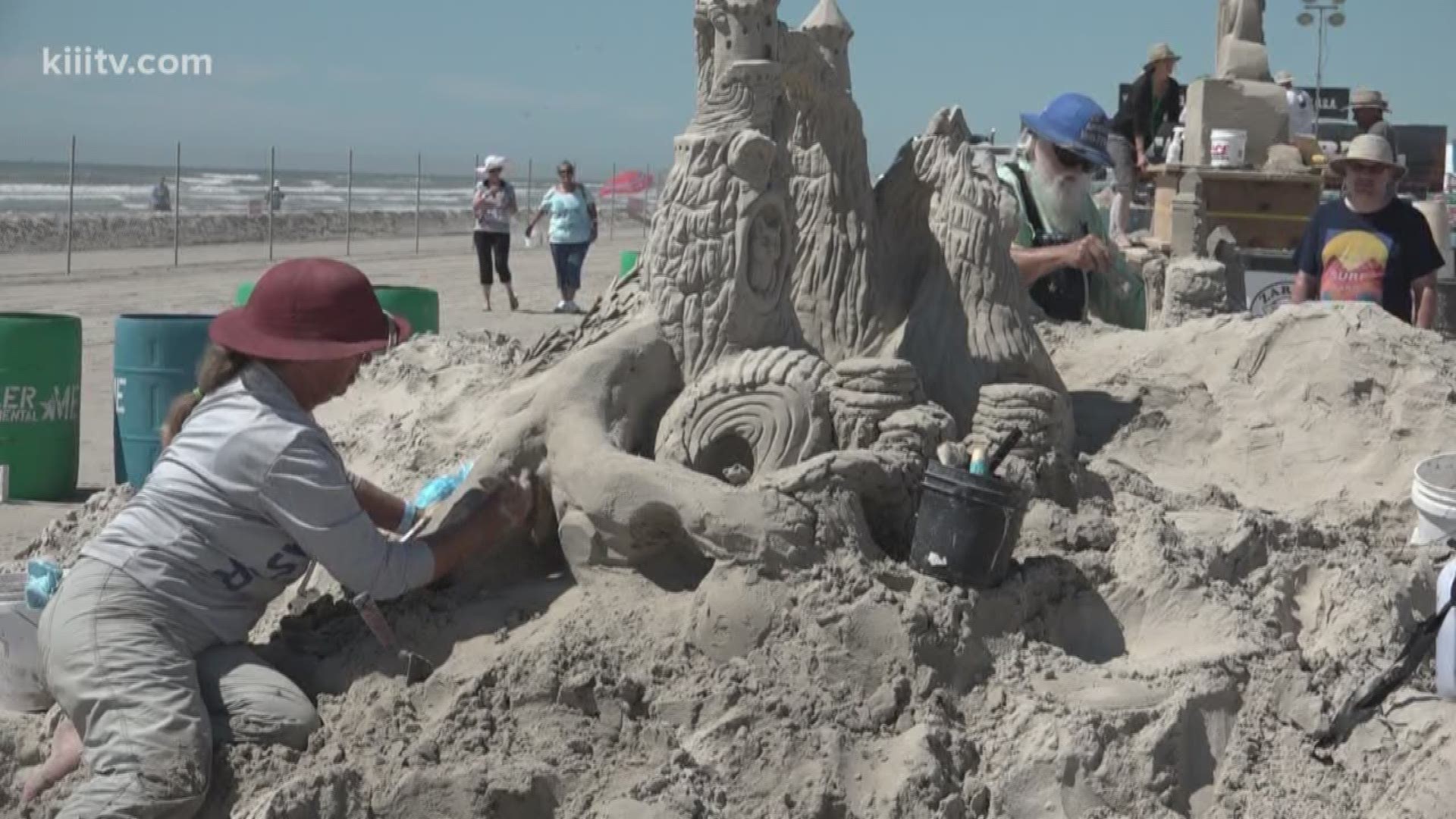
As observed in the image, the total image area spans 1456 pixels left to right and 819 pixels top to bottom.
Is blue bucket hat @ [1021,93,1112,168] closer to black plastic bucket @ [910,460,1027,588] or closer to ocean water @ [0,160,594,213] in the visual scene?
black plastic bucket @ [910,460,1027,588]

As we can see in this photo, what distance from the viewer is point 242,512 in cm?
331

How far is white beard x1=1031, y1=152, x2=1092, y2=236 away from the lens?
5.69 m

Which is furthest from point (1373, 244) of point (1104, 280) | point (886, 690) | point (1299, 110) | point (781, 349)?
point (1299, 110)

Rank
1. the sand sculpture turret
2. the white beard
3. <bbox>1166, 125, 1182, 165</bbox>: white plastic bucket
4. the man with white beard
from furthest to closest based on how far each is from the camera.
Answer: <bbox>1166, 125, 1182, 165</bbox>: white plastic bucket → the white beard → the man with white beard → the sand sculpture turret

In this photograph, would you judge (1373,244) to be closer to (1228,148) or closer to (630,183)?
(1228,148)

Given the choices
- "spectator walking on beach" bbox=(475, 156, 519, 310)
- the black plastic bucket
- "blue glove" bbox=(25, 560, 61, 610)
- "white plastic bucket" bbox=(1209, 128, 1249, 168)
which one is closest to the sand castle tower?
the black plastic bucket

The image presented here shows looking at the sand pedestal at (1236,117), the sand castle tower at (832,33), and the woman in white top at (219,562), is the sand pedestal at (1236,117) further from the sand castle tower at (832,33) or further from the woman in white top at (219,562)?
the woman in white top at (219,562)

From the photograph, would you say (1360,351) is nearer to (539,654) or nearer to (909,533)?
(909,533)

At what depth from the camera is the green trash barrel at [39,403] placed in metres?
7.02

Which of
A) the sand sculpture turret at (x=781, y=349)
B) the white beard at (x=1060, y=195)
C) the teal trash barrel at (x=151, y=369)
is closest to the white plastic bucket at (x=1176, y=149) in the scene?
the white beard at (x=1060, y=195)

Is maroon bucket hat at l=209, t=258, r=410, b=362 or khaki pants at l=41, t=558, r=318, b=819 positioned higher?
maroon bucket hat at l=209, t=258, r=410, b=362

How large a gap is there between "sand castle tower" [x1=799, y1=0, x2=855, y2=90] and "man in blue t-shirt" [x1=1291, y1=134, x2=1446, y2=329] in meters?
2.23

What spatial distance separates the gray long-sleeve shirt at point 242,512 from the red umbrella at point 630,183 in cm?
2972

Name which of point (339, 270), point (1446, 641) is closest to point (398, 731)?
point (339, 270)
